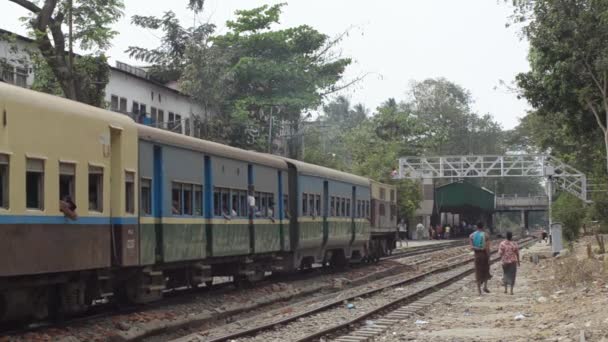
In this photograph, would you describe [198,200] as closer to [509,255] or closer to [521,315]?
[521,315]

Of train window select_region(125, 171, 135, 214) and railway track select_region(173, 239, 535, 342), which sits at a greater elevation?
train window select_region(125, 171, 135, 214)

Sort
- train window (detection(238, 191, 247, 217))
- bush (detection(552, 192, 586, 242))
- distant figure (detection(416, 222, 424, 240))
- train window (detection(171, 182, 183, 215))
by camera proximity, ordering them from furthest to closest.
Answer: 1. distant figure (detection(416, 222, 424, 240))
2. bush (detection(552, 192, 586, 242))
3. train window (detection(238, 191, 247, 217))
4. train window (detection(171, 182, 183, 215))

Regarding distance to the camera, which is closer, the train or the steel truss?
the train

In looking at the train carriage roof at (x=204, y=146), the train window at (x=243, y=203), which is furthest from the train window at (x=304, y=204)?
the train window at (x=243, y=203)

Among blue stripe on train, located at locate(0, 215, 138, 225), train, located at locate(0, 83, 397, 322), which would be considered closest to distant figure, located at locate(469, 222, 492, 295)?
train, located at locate(0, 83, 397, 322)

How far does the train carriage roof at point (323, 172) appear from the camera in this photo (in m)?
23.8

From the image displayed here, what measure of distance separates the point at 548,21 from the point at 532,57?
424cm

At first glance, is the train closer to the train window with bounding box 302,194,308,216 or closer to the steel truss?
the train window with bounding box 302,194,308,216

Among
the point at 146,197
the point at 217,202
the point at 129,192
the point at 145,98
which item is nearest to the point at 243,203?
the point at 217,202

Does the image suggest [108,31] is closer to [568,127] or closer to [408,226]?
[568,127]

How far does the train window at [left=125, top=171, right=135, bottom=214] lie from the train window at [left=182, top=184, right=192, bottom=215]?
235cm

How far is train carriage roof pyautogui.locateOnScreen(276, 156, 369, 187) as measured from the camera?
23828mm

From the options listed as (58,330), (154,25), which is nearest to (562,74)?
(58,330)

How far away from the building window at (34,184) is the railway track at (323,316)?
2.76m
